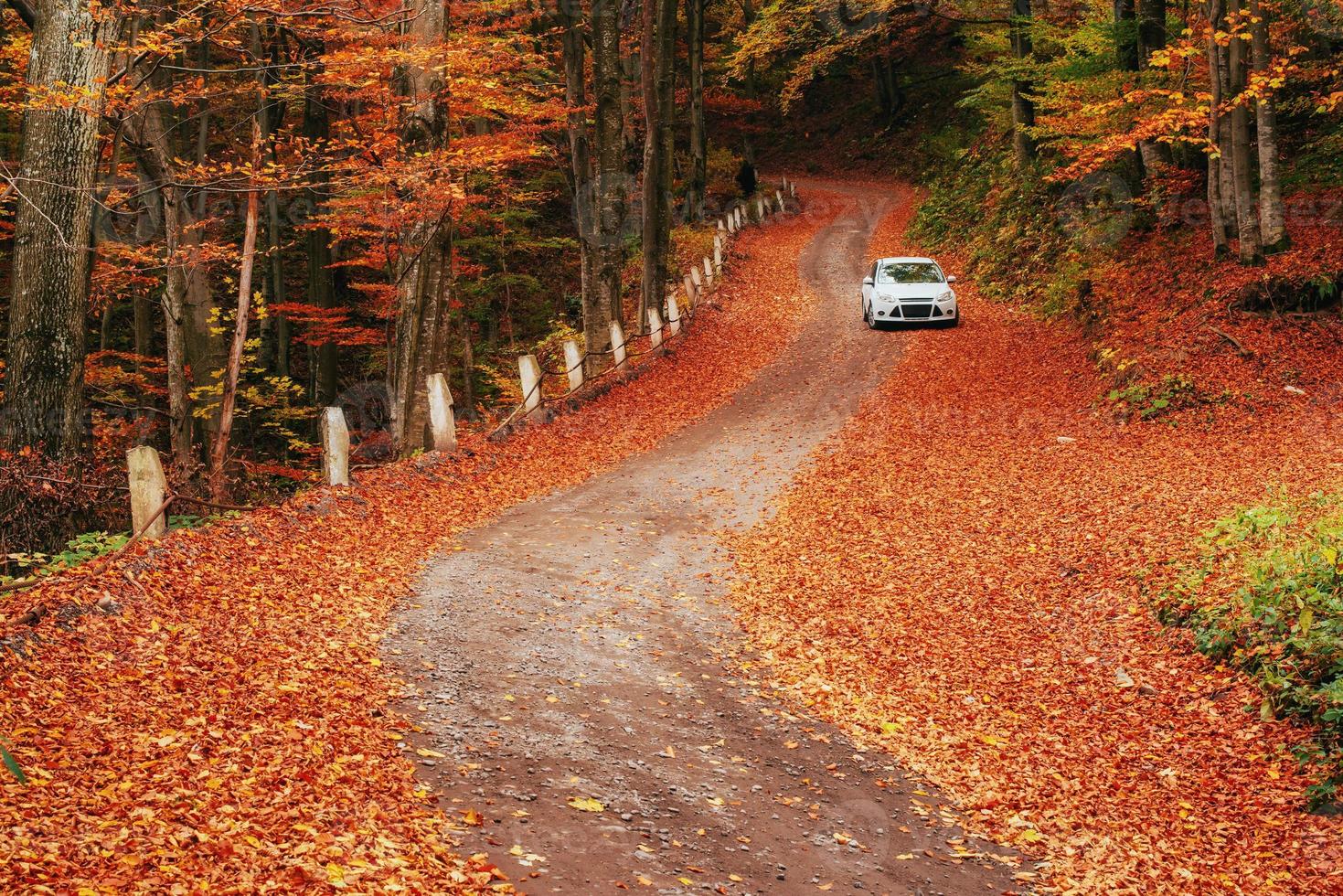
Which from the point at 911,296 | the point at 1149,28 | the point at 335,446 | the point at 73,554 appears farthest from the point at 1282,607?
the point at 911,296

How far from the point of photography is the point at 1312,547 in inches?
271

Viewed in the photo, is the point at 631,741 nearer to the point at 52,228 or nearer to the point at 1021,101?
the point at 52,228

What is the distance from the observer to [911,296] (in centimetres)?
2098

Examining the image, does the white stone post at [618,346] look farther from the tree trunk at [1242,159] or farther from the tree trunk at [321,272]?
the tree trunk at [1242,159]

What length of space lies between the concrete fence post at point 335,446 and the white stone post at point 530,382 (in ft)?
15.3

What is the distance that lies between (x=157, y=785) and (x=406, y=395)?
10.3m

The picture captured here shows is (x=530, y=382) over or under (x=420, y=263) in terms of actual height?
under

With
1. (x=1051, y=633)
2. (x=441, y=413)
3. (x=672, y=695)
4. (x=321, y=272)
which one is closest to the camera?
(x=672, y=695)

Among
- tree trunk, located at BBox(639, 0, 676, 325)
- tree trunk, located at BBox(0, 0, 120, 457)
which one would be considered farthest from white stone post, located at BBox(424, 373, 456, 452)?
tree trunk, located at BBox(639, 0, 676, 325)

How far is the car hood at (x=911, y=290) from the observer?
2094 cm

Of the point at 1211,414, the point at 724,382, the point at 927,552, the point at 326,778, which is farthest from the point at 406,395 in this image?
the point at 1211,414

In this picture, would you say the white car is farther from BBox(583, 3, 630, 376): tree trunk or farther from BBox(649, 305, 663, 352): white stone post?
BBox(583, 3, 630, 376): tree trunk

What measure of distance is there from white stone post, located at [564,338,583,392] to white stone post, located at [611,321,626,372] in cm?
187

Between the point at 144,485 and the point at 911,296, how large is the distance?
1695cm
